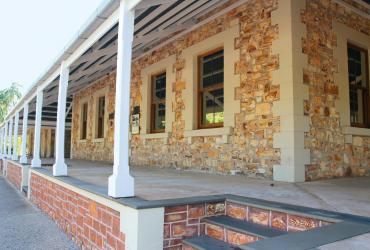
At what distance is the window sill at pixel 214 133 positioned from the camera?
5.54 m

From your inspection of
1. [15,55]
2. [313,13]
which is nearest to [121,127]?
[313,13]

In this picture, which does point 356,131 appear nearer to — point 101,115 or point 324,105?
point 324,105

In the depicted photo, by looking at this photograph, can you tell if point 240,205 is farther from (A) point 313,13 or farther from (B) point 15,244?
(A) point 313,13

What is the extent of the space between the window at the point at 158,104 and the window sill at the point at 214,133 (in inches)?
58.6

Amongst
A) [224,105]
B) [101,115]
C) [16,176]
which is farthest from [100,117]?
[224,105]

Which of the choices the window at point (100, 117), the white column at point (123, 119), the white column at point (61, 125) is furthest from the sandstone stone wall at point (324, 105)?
the window at point (100, 117)

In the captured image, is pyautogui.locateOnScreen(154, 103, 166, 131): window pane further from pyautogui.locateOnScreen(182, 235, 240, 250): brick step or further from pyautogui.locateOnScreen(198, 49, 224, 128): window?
pyautogui.locateOnScreen(182, 235, 240, 250): brick step

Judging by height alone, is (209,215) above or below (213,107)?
below

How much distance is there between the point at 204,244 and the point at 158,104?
5.84 m

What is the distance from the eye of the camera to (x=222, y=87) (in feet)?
19.6

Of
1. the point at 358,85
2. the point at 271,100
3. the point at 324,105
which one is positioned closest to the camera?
the point at 271,100

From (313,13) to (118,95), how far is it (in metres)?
3.52

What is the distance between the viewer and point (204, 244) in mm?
2514

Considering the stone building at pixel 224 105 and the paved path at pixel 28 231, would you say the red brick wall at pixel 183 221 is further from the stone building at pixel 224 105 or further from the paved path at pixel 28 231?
the paved path at pixel 28 231
